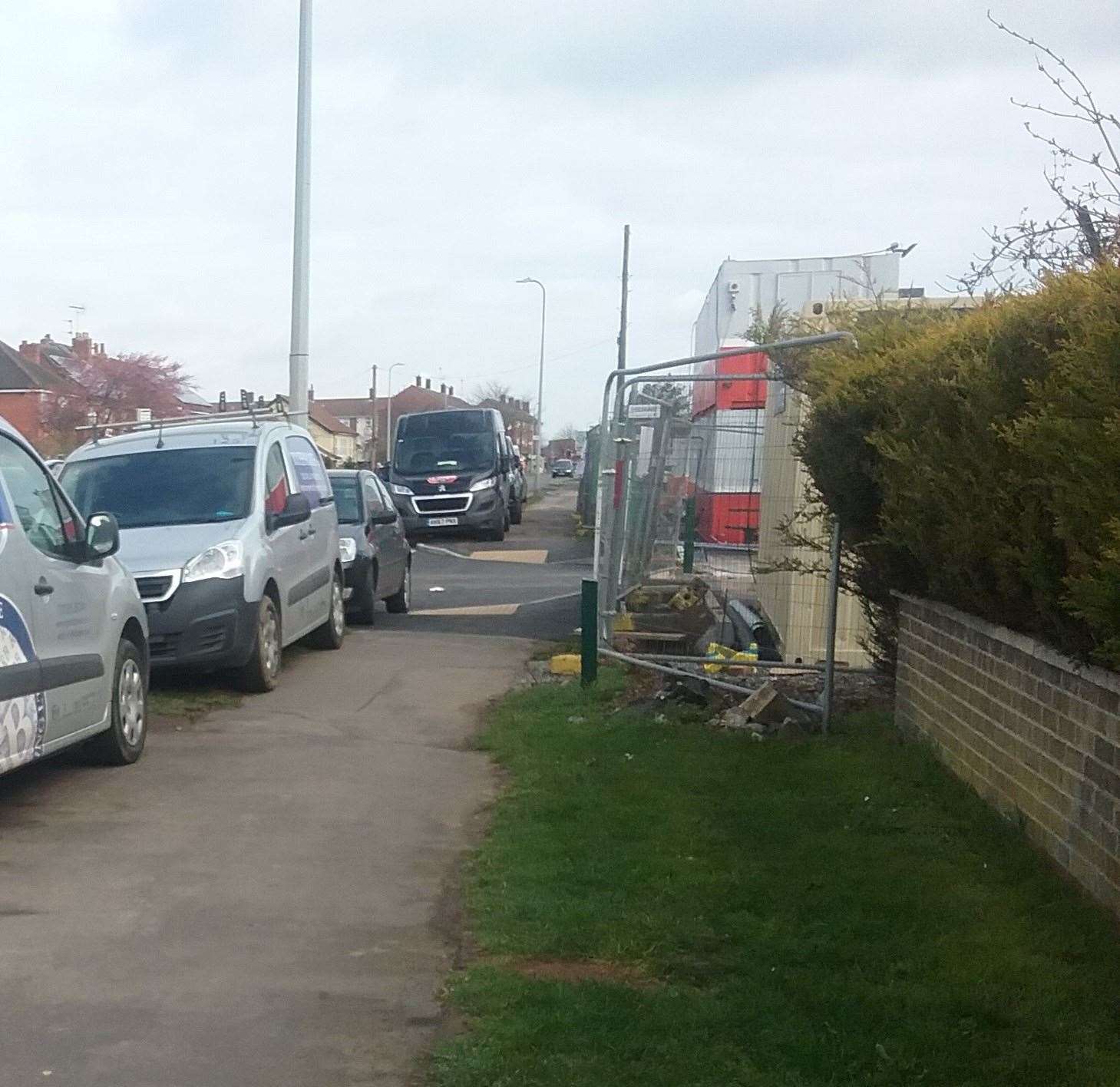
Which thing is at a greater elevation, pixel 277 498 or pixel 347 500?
pixel 277 498

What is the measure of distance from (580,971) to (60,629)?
132 inches

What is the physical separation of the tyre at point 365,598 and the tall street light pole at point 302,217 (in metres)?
4.70

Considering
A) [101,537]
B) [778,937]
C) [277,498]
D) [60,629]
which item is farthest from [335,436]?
[778,937]

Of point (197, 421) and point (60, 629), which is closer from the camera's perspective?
point (60, 629)

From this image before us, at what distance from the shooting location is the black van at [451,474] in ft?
99.2

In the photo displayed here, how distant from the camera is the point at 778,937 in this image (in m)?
5.03

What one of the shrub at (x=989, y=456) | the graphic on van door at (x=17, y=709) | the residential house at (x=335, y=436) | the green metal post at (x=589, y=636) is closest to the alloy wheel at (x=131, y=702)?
the graphic on van door at (x=17, y=709)

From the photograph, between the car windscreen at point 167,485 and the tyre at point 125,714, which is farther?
the car windscreen at point 167,485

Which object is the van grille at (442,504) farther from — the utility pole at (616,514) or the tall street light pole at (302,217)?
the utility pole at (616,514)

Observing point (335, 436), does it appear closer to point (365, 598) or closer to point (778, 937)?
point (365, 598)

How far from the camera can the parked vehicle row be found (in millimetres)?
6715

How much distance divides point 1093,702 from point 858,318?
14.8ft

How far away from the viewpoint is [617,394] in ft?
37.1

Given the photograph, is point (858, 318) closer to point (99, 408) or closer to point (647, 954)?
point (647, 954)
